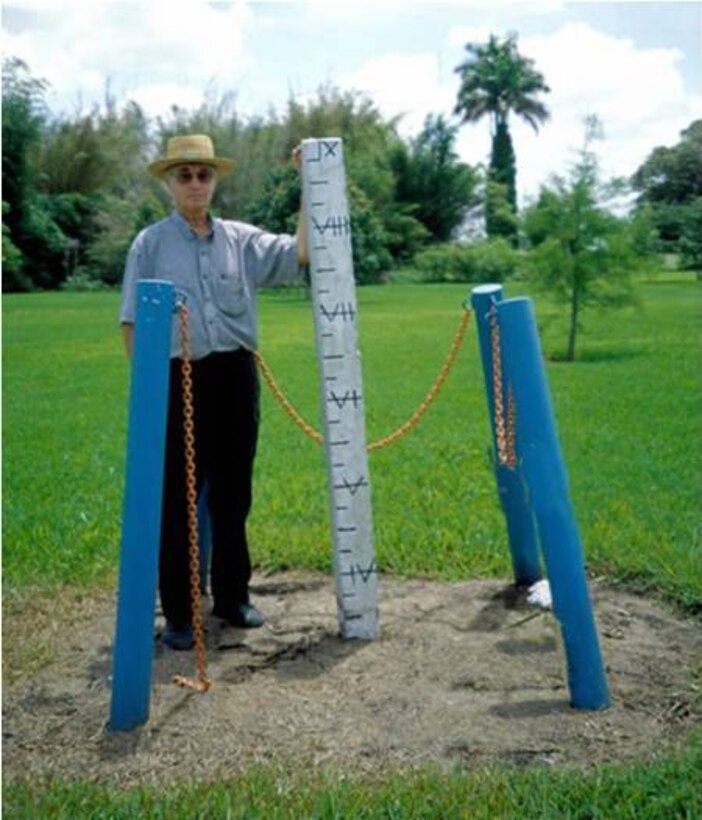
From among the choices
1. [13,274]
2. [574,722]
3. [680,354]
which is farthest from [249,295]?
[13,274]

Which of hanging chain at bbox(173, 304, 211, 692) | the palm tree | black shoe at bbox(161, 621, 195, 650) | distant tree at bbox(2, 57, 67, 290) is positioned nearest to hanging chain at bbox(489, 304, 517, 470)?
hanging chain at bbox(173, 304, 211, 692)

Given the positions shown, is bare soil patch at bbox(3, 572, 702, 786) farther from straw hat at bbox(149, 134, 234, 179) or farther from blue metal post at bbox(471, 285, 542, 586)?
straw hat at bbox(149, 134, 234, 179)

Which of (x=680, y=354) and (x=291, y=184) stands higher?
(x=291, y=184)

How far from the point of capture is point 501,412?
494cm

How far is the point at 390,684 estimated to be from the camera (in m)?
4.68

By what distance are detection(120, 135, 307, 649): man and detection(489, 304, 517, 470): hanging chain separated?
0.83 m

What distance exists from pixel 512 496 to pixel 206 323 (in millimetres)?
1578

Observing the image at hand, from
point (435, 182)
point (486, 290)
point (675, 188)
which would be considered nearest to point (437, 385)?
point (486, 290)

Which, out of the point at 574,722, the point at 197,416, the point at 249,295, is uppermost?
the point at 249,295

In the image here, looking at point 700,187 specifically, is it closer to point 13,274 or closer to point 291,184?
point 291,184

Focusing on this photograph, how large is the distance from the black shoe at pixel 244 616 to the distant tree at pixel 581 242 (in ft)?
37.8

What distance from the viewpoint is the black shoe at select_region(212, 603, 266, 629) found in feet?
17.6

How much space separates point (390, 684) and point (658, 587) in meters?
1.66

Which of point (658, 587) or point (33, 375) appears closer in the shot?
point (658, 587)
